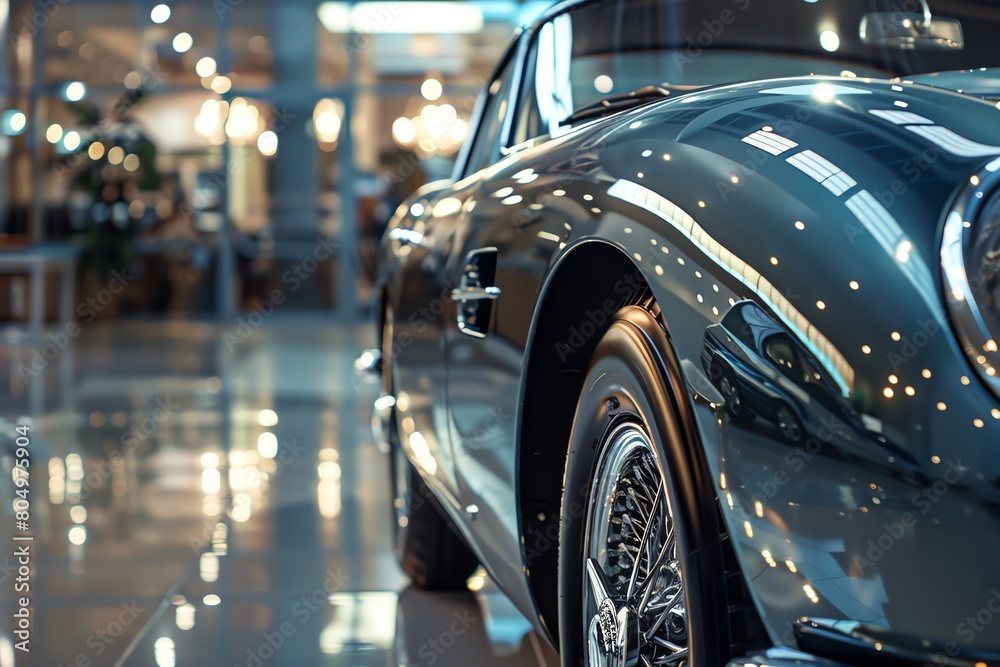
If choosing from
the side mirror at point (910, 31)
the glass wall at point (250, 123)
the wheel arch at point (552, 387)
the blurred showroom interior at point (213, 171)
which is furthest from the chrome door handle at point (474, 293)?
the glass wall at point (250, 123)

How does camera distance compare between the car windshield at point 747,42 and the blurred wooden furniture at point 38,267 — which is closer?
the car windshield at point 747,42

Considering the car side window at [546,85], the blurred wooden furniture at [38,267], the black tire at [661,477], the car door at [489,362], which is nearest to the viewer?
the black tire at [661,477]

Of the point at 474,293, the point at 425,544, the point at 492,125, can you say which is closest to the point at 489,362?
the point at 474,293

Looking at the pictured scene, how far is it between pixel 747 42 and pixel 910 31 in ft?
1.02

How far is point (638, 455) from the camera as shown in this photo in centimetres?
151

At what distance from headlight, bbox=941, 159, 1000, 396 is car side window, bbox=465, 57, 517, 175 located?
164cm

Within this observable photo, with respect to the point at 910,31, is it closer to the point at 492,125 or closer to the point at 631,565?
the point at 631,565

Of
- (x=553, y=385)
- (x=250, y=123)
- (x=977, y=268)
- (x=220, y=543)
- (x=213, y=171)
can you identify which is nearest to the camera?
(x=977, y=268)

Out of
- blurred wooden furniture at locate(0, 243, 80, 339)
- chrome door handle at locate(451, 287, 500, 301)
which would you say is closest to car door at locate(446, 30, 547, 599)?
Answer: chrome door handle at locate(451, 287, 500, 301)

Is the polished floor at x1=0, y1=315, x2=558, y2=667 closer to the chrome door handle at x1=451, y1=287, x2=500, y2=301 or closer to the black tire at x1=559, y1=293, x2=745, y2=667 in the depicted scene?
the chrome door handle at x1=451, y1=287, x2=500, y2=301

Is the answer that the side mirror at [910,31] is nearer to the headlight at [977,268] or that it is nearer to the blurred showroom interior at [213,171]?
the headlight at [977,268]

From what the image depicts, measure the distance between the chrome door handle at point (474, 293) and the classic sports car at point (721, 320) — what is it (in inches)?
0.4

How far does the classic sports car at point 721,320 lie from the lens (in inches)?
40.6

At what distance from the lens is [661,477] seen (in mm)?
1399
